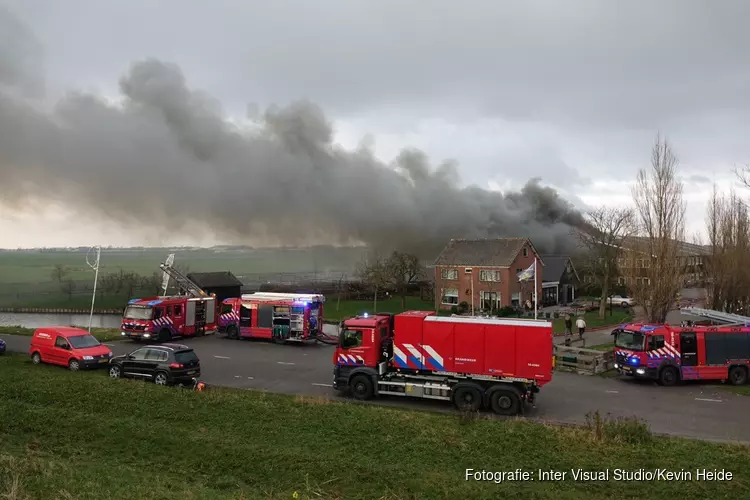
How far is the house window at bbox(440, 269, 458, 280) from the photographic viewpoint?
43344mm

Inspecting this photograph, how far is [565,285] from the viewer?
160ft

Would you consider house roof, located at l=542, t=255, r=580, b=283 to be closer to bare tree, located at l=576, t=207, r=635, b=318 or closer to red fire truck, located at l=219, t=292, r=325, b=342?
bare tree, located at l=576, t=207, r=635, b=318

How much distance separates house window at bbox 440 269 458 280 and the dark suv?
30.3 m

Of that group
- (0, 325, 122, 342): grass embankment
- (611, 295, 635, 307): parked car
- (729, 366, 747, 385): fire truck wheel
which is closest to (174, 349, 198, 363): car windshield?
(0, 325, 122, 342): grass embankment

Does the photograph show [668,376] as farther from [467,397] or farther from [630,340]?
[467,397]

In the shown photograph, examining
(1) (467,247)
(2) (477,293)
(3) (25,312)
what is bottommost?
(3) (25,312)

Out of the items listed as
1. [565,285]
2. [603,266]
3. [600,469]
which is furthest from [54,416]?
[565,285]

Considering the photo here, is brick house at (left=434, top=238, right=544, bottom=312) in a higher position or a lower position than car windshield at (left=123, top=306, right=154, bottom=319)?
higher

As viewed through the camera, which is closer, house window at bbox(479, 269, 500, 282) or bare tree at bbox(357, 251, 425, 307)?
house window at bbox(479, 269, 500, 282)

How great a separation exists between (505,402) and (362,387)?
4051 mm

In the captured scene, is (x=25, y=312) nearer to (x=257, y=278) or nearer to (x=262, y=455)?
(x=257, y=278)

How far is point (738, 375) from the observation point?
1727 centimetres

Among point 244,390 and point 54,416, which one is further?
point 244,390

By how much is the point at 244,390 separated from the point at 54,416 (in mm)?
5026
